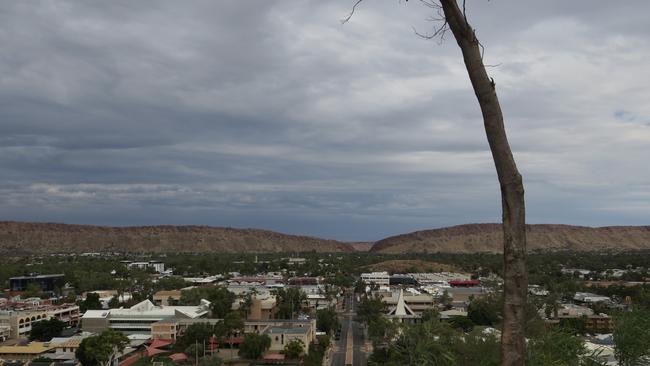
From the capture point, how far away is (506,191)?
3.99 metres

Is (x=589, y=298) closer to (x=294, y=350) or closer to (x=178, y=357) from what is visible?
(x=294, y=350)

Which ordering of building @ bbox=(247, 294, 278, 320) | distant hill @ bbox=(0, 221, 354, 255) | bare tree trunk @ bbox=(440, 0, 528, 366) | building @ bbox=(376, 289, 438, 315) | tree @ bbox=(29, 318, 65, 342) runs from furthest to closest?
distant hill @ bbox=(0, 221, 354, 255), building @ bbox=(376, 289, 438, 315), building @ bbox=(247, 294, 278, 320), tree @ bbox=(29, 318, 65, 342), bare tree trunk @ bbox=(440, 0, 528, 366)

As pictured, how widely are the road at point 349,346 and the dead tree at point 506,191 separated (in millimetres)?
32713

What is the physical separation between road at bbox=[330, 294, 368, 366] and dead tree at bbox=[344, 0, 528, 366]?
107 ft

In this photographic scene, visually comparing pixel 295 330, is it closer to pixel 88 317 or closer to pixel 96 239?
pixel 88 317

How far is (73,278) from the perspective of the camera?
7938 cm

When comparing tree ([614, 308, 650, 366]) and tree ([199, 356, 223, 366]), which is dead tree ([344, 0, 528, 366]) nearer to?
tree ([614, 308, 650, 366])

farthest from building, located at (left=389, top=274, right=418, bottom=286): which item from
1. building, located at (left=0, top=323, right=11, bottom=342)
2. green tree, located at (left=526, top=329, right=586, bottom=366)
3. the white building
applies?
green tree, located at (left=526, top=329, right=586, bottom=366)

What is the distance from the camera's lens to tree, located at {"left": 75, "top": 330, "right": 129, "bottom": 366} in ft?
109

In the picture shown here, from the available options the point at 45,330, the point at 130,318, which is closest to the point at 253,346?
the point at 130,318

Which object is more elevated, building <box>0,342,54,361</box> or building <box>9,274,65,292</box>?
building <box>9,274,65,292</box>

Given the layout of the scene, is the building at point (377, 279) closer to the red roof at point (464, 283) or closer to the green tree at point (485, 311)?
the red roof at point (464, 283)

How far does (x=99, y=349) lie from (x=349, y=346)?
1692 cm

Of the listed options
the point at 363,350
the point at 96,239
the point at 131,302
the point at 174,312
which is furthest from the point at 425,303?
the point at 96,239
